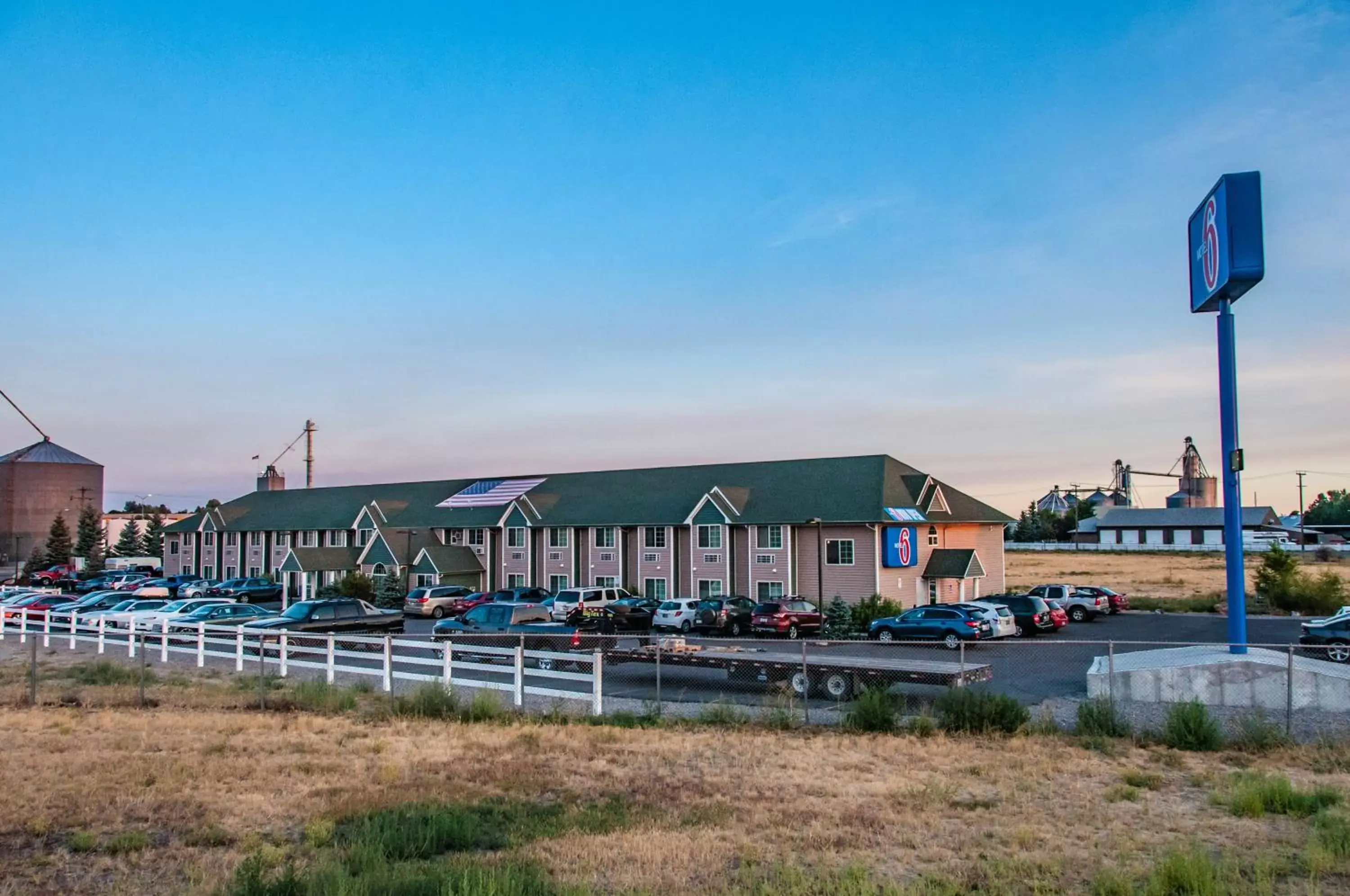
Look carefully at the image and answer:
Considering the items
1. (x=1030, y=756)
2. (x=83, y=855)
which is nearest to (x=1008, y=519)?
(x=1030, y=756)

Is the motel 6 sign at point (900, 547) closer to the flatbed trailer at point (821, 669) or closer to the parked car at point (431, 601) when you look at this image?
the parked car at point (431, 601)

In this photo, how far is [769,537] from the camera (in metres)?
48.8

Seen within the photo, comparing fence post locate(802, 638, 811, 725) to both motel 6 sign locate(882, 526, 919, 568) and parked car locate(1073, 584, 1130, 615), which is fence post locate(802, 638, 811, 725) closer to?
motel 6 sign locate(882, 526, 919, 568)

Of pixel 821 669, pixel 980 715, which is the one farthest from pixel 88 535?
pixel 980 715

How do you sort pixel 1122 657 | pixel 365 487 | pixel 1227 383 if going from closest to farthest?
pixel 1227 383, pixel 1122 657, pixel 365 487

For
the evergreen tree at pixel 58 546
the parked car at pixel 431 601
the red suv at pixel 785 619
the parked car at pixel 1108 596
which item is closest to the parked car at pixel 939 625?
the red suv at pixel 785 619

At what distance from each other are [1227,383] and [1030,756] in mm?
10696

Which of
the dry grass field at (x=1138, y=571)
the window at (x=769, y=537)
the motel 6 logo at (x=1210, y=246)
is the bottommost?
the dry grass field at (x=1138, y=571)

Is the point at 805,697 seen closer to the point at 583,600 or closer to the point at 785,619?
the point at 785,619

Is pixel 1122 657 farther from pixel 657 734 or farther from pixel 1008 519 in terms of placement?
pixel 1008 519

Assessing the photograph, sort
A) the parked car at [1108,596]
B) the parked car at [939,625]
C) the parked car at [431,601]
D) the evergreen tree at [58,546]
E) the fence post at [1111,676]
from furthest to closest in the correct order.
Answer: the evergreen tree at [58,546] < the parked car at [431,601] < the parked car at [1108,596] < the parked car at [939,625] < the fence post at [1111,676]

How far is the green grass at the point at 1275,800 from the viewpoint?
10.9 metres

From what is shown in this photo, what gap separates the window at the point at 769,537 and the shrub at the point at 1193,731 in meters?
32.9

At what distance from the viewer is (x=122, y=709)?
747 inches
